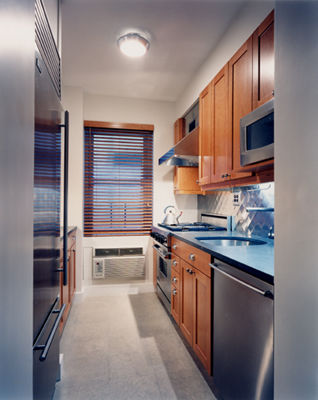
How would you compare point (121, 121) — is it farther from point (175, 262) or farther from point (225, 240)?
point (225, 240)

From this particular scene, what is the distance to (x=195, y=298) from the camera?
1.90m

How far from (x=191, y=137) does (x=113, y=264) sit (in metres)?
1.96

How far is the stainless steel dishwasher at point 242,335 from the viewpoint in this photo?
3.50ft

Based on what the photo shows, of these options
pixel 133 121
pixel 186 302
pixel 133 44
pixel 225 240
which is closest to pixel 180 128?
pixel 133 121

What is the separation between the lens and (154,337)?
229cm

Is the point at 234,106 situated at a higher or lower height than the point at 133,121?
lower

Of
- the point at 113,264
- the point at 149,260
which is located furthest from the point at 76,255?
the point at 149,260

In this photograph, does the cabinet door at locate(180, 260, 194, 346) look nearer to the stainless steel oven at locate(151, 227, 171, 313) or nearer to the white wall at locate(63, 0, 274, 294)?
the stainless steel oven at locate(151, 227, 171, 313)

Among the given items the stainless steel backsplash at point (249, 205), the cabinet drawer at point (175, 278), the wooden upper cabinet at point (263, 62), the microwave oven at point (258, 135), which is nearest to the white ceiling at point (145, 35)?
the wooden upper cabinet at point (263, 62)

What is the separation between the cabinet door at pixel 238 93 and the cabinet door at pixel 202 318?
2.66 feet
